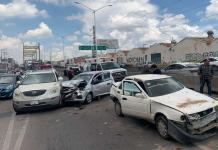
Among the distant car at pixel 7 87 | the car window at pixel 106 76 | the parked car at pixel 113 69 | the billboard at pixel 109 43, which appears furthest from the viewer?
the billboard at pixel 109 43

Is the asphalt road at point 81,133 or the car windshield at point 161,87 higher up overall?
the car windshield at point 161,87

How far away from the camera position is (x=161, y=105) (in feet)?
27.7

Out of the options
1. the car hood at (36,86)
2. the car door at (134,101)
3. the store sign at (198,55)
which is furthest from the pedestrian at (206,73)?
the store sign at (198,55)

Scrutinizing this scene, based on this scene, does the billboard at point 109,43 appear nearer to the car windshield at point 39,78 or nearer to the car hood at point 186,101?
the car windshield at point 39,78

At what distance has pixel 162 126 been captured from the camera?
8.30 m

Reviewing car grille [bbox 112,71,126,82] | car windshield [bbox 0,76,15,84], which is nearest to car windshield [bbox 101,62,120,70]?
car grille [bbox 112,71,126,82]

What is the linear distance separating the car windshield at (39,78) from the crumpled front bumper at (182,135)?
29.0 feet

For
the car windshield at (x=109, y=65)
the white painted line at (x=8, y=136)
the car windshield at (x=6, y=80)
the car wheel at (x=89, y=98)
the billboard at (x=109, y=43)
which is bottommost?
the white painted line at (x=8, y=136)

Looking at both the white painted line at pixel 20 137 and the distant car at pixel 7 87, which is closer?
the white painted line at pixel 20 137

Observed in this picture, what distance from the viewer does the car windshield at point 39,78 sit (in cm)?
1549

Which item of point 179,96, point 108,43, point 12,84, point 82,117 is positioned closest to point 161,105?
point 179,96

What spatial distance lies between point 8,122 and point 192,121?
281 inches

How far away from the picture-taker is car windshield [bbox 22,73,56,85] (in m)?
15.5

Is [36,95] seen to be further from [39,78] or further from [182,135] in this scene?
[182,135]
